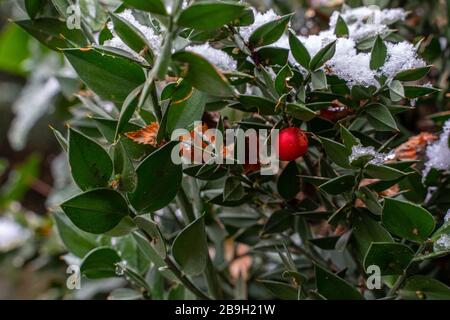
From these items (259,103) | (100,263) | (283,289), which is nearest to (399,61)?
(259,103)

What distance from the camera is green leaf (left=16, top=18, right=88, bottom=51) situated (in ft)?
1.71

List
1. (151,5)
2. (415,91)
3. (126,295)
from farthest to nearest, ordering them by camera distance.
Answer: (126,295)
(415,91)
(151,5)

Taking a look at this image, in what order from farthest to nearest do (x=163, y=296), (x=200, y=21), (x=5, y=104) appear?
(x=5, y=104)
(x=163, y=296)
(x=200, y=21)

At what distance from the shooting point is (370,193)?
467 millimetres

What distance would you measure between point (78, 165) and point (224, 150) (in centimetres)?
12

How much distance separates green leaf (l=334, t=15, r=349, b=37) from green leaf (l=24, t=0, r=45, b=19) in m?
0.27

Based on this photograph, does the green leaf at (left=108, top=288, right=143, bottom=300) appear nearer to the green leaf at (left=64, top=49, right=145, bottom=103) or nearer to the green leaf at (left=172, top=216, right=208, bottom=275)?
the green leaf at (left=172, top=216, right=208, bottom=275)

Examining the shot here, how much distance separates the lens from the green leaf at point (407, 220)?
16.5 inches

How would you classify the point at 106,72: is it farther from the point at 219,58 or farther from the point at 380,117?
the point at 380,117

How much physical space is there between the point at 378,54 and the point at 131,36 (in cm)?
19

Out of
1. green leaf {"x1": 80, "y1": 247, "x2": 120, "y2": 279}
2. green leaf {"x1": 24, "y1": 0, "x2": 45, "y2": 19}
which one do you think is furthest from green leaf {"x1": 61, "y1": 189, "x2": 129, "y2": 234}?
green leaf {"x1": 24, "y1": 0, "x2": 45, "y2": 19}

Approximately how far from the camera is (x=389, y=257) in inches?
17.4

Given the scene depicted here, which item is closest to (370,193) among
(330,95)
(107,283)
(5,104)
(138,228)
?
(330,95)

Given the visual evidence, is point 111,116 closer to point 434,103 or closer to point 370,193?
point 370,193
